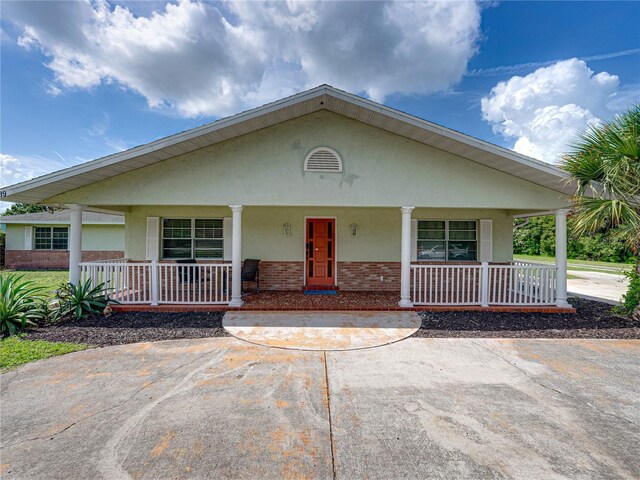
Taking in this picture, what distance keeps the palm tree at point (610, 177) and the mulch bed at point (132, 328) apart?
8384mm

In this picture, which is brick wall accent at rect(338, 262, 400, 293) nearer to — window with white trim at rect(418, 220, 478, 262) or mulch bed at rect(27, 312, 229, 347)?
window with white trim at rect(418, 220, 478, 262)

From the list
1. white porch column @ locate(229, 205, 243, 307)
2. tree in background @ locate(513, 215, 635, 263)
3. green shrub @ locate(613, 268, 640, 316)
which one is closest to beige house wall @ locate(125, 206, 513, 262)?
white porch column @ locate(229, 205, 243, 307)

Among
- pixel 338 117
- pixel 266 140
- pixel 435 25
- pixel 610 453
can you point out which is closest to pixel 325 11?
pixel 435 25

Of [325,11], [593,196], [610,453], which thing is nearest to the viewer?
[610,453]

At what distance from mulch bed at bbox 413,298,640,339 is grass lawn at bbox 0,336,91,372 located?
6629mm

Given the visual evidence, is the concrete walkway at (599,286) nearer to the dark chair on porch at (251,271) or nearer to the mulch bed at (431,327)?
the mulch bed at (431,327)

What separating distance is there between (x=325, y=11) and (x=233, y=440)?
35.3ft

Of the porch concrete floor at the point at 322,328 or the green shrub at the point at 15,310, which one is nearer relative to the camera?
the porch concrete floor at the point at 322,328

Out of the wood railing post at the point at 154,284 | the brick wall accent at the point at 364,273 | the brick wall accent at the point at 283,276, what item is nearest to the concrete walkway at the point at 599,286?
the brick wall accent at the point at 364,273

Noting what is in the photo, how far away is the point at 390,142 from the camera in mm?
7387

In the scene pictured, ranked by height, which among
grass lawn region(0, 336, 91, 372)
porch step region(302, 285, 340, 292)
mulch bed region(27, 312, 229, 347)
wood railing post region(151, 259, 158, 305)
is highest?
wood railing post region(151, 259, 158, 305)

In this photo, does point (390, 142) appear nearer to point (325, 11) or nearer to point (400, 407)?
point (325, 11)

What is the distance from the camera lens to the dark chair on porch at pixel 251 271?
905cm

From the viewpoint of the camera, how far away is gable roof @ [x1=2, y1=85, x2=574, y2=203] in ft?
21.2
